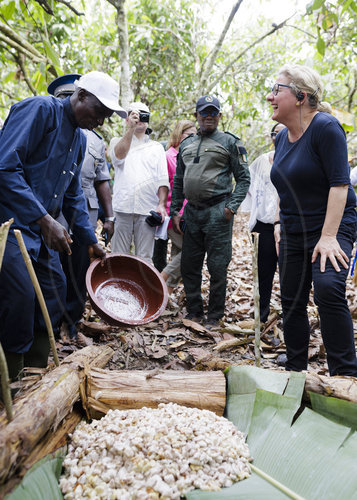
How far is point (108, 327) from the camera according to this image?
153 inches

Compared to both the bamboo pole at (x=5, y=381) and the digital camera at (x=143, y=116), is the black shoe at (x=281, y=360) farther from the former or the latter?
the digital camera at (x=143, y=116)

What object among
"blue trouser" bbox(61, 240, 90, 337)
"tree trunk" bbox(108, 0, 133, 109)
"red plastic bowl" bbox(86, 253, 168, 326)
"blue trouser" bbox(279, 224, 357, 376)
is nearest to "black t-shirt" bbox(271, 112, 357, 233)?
"blue trouser" bbox(279, 224, 357, 376)

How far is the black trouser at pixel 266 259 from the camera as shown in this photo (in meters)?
4.14

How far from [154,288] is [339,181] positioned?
1557mm

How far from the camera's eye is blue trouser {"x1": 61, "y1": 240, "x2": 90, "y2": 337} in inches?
136

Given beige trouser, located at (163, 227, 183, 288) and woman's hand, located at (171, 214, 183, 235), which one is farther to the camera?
beige trouser, located at (163, 227, 183, 288)

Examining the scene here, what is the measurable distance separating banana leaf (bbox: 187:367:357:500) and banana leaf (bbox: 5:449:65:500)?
1.57 feet

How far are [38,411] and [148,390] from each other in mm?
577

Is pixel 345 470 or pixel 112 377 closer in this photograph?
pixel 345 470

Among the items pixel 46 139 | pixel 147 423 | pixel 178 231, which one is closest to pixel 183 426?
pixel 147 423

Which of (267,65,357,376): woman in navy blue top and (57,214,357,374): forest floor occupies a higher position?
(267,65,357,376): woman in navy blue top

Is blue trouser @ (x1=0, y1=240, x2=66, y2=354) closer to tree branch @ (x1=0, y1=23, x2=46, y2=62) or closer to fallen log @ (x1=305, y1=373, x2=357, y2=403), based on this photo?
fallen log @ (x1=305, y1=373, x2=357, y2=403)

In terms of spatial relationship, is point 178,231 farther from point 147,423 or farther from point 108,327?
point 147,423

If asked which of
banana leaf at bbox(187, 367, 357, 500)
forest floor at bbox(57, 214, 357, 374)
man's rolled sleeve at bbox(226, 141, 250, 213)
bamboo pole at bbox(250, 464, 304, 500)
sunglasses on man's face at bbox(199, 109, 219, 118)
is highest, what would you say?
sunglasses on man's face at bbox(199, 109, 219, 118)
